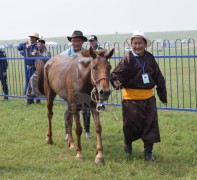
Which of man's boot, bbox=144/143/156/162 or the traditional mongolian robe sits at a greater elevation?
the traditional mongolian robe

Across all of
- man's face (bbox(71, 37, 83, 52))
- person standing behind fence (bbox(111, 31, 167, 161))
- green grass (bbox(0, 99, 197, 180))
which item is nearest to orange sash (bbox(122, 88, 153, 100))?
person standing behind fence (bbox(111, 31, 167, 161))

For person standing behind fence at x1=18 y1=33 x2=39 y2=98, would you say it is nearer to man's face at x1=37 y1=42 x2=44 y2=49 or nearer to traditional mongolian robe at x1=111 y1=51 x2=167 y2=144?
man's face at x1=37 y1=42 x2=44 y2=49

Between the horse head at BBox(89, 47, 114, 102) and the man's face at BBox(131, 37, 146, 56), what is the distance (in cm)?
47

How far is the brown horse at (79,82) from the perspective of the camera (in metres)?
5.25

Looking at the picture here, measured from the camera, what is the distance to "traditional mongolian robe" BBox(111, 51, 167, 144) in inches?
221

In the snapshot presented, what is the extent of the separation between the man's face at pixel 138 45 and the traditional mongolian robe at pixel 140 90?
8 centimetres

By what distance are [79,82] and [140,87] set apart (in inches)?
39.2

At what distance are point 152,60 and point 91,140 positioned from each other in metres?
2.43

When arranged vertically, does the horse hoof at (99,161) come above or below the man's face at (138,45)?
below

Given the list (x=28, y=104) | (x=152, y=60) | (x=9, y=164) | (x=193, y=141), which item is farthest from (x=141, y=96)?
(x=28, y=104)

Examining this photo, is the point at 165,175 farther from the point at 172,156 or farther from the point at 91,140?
the point at 91,140

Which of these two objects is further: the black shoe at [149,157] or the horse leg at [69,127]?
the horse leg at [69,127]

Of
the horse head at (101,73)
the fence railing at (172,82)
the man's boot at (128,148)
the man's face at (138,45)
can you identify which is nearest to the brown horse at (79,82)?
the horse head at (101,73)

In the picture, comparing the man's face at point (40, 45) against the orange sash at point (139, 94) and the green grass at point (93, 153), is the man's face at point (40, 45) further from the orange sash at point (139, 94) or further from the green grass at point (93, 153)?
the orange sash at point (139, 94)
